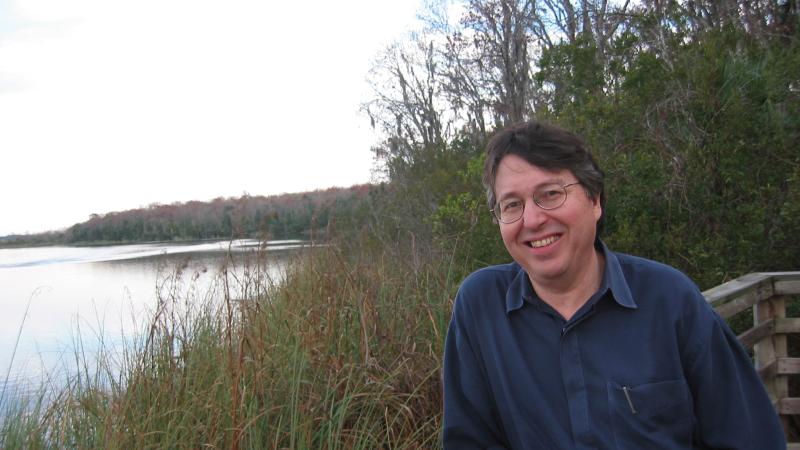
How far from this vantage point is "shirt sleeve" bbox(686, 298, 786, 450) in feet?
5.33

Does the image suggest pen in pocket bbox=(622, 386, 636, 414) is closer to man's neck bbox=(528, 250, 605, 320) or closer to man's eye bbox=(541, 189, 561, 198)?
man's neck bbox=(528, 250, 605, 320)

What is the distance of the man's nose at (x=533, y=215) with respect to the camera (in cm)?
176

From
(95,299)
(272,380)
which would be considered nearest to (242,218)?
(272,380)

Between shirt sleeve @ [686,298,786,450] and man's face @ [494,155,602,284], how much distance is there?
1.00ft

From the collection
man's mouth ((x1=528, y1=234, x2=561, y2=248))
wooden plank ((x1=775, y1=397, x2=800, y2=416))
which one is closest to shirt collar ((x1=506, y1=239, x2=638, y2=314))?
man's mouth ((x1=528, y1=234, x2=561, y2=248))

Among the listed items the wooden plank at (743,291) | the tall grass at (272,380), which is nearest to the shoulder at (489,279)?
the tall grass at (272,380)

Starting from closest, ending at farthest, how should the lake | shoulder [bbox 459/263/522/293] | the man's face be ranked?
the man's face
shoulder [bbox 459/263/522/293]
the lake

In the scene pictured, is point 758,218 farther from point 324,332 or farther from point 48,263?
point 48,263

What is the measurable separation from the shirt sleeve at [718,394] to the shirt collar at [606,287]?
162mm

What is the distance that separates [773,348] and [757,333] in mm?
228

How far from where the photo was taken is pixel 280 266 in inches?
251

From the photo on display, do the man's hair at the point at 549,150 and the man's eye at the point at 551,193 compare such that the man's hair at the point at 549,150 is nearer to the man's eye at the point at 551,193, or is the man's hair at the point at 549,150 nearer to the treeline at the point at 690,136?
the man's eye at the point at 551,193

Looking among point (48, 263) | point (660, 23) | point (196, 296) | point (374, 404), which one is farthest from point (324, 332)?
point (48, 263)

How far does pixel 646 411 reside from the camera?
1.61m
